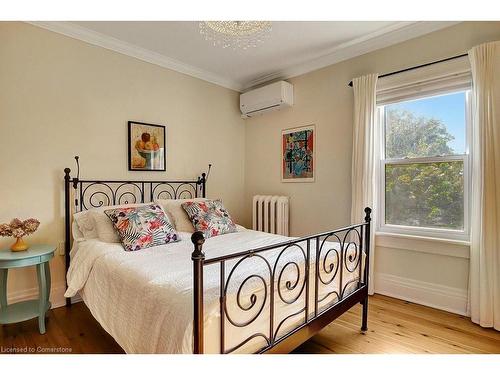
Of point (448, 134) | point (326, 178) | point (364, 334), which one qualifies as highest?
point (448, 134)

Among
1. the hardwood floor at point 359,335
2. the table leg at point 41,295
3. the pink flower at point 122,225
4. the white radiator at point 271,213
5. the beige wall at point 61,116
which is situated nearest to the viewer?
the hardwood floor at point 359,335

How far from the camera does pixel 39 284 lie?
2061 mm

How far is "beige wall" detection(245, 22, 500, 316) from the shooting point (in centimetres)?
238

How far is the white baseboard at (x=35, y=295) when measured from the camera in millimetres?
2294

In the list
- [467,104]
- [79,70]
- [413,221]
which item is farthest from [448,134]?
[79,70]

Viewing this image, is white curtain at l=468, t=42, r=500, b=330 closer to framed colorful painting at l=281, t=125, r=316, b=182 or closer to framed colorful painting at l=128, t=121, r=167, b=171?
framed colorful painting at l=281, t=125, r=316, b=182

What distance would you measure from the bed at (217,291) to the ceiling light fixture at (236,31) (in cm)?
146

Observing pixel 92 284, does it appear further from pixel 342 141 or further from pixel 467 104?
pixel 467 104

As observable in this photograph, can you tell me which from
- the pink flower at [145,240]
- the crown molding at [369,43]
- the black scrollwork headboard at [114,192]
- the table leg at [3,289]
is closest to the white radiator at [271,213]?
the black scrollwork headboard at [114,192]

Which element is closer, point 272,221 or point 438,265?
point 438,265

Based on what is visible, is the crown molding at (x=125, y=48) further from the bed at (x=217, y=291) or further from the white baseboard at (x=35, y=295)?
the white baseboard at (x=35, y=295)
